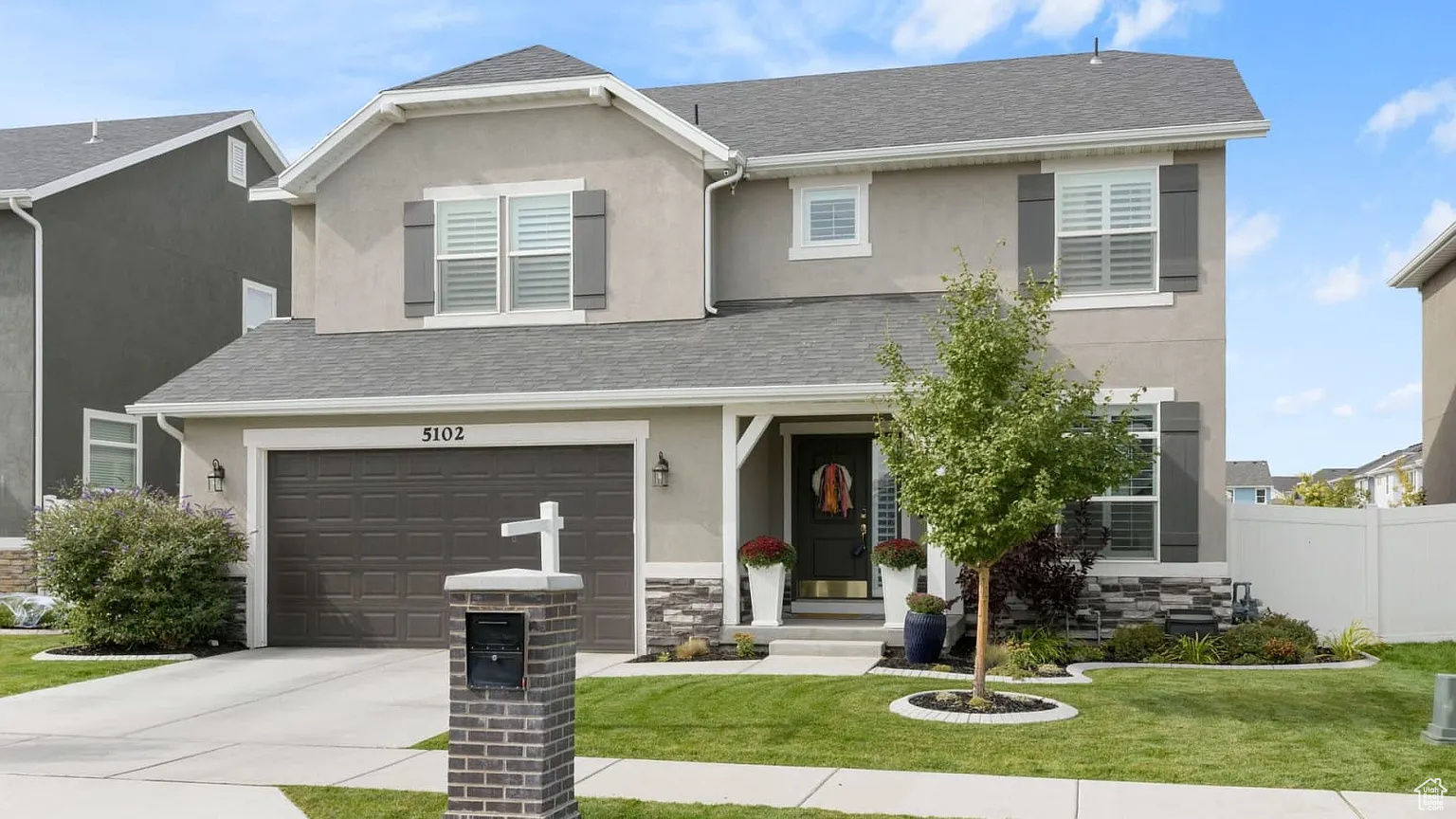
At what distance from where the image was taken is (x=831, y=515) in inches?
626

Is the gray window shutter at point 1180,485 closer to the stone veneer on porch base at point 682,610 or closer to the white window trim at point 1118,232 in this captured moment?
the white window trim at point 1118,232

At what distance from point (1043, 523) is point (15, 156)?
1770 cm

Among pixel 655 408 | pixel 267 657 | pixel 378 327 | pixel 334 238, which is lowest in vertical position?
pixel 267 657

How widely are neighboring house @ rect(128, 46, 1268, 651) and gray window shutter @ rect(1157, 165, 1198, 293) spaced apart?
29mm

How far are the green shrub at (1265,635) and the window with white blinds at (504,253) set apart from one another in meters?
8.27

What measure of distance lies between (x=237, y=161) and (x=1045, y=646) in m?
16.7

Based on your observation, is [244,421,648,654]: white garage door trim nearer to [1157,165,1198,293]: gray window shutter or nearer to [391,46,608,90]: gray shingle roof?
[391,46,608,90]: gray shingle roof

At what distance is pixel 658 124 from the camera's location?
49.6 feet

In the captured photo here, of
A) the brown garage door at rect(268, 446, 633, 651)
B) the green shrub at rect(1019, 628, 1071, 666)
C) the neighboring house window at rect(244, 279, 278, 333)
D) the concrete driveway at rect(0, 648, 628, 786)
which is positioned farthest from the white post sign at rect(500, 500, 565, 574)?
the neighboring house window at rect(244, 279, 278, 333)

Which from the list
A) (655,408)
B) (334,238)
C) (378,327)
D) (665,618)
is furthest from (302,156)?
(665,618)

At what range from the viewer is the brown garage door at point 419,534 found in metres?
14.3

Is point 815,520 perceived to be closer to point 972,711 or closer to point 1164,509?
point 1164,509

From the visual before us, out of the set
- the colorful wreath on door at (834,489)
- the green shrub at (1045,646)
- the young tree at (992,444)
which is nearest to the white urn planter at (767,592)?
the colorful wreath on door at (834,489)

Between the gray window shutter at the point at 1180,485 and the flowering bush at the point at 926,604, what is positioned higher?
the gray window shutter at the point at 1180,485
